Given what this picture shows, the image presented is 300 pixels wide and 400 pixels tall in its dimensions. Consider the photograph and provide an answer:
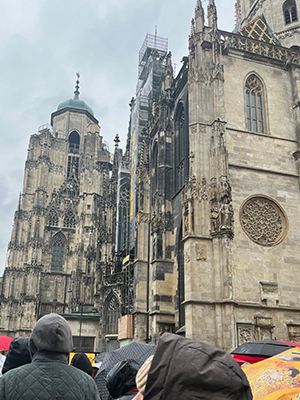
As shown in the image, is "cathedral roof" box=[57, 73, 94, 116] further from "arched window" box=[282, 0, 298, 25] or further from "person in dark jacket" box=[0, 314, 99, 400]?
"person in dark jacket" box=[0, 314, 99, 400]

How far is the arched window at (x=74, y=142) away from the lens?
58.2 meters

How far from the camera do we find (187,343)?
176cm

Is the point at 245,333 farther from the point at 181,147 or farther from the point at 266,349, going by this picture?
the point at 181,147

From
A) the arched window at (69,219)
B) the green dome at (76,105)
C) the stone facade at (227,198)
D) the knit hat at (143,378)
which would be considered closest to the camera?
the knit hat at (143,378)

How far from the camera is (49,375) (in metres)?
2.57


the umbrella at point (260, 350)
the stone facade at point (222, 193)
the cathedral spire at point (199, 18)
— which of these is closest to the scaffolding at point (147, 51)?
the stone facade at point (222, 193)

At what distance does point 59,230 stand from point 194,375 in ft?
169

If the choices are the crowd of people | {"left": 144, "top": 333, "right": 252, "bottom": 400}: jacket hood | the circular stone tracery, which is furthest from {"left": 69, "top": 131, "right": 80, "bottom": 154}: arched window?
{"left": 144, "top": 333, "right": 252, "bottom": 400}: jacket hood

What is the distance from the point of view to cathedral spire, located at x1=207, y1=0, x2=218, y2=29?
21391mm

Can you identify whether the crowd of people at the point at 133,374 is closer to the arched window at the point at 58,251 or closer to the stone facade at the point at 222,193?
the stone facade at the point at 222,193

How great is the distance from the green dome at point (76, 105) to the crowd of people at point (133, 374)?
6185 cm

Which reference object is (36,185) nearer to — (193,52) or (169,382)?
(193,52)

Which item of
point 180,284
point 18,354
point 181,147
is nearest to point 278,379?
point 18,354

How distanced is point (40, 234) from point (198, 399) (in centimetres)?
4980
